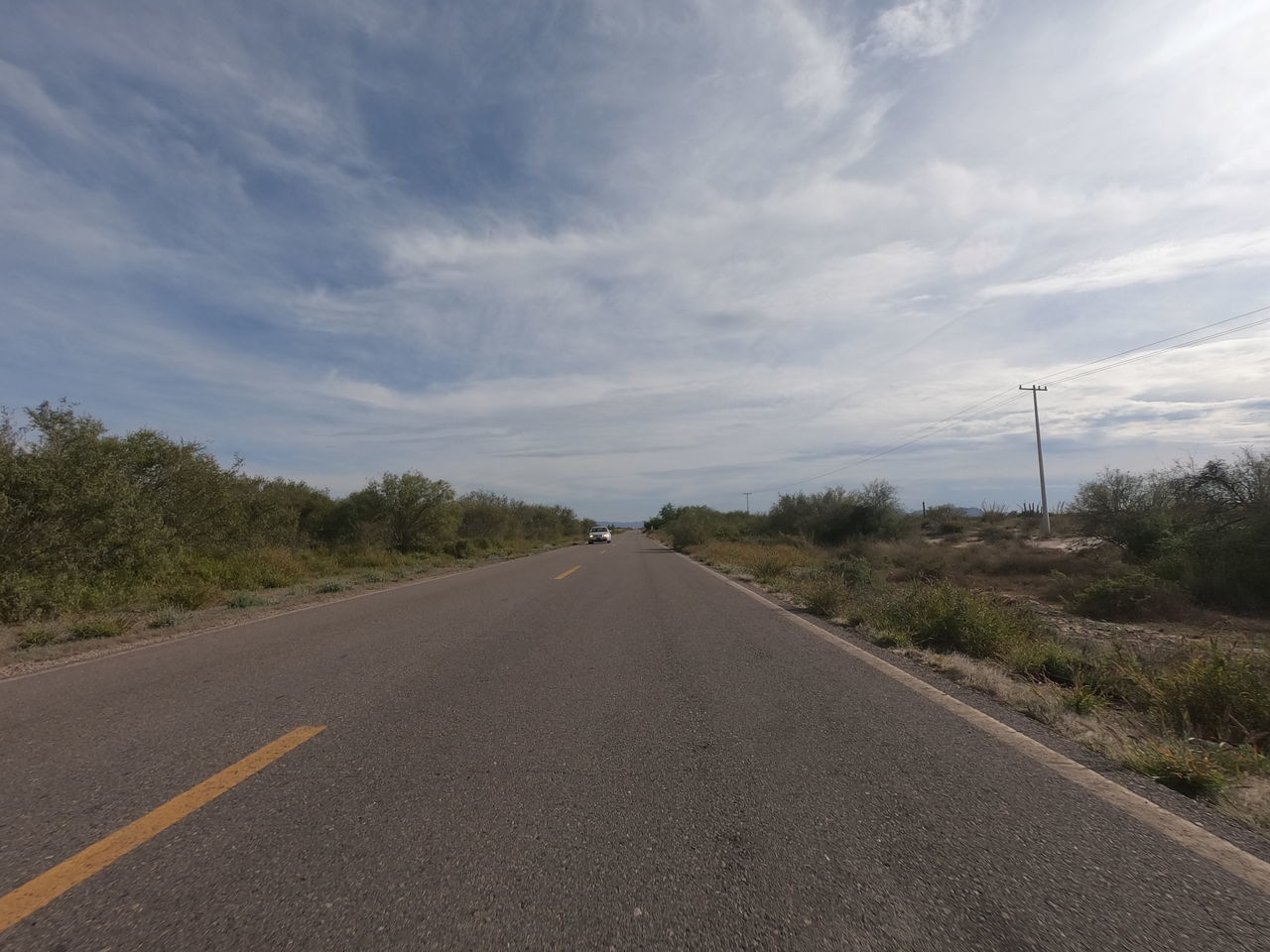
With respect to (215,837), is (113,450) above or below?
above

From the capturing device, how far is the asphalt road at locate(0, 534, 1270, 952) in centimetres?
245

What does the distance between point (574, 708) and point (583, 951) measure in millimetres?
3181

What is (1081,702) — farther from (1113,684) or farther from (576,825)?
(576,825)

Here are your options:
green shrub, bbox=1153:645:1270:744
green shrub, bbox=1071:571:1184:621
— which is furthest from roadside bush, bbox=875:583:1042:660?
green shrub, bbox=1071:571:1184:621

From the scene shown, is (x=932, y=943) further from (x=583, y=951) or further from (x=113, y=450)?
(x=113, y=450)

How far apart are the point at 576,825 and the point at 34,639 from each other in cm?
956

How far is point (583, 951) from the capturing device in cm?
231

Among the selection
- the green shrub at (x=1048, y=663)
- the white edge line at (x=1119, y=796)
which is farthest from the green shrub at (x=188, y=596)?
the green shrub at (x=1048, y=663)

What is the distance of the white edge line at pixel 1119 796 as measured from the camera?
294 centimetres

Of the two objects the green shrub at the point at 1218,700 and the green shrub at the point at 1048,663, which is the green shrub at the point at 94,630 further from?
the green shrub at the point at 1218,700

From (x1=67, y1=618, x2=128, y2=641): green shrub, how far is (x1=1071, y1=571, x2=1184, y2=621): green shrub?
2096 centimetres

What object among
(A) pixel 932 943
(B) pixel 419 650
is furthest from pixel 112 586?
(A) pixel 932 943

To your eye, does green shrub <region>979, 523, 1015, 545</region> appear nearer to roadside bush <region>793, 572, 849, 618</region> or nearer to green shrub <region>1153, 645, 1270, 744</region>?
roadside bush <region>793, 572, 849, 618</region>

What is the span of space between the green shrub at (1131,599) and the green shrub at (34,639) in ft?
70.9
